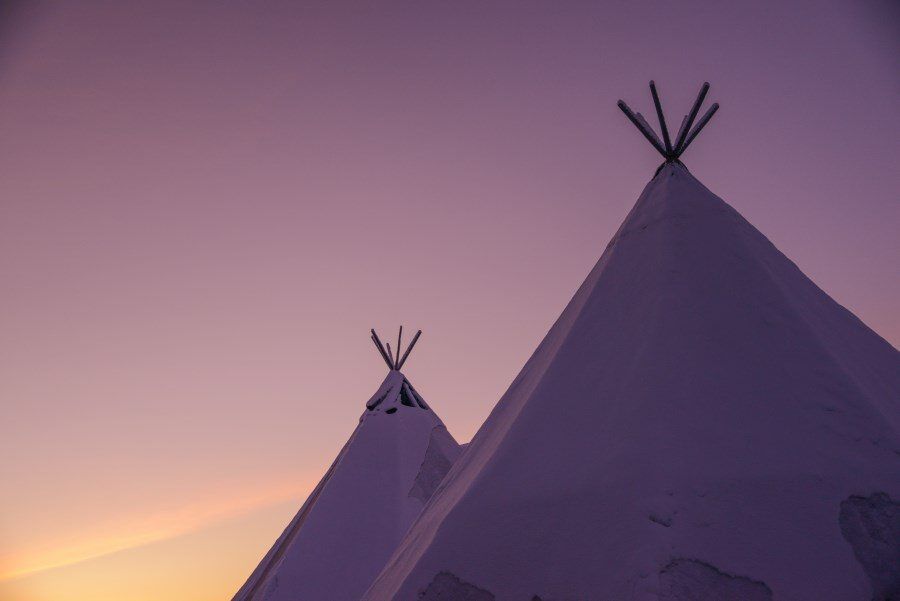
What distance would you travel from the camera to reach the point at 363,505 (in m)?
8.65

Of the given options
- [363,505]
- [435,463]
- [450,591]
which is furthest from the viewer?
[435,463]

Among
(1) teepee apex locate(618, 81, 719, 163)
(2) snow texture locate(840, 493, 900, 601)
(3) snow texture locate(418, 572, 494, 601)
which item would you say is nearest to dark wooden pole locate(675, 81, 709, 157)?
(1) teepee apex locate(618, 81, 719, 163)

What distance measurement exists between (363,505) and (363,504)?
18 mm

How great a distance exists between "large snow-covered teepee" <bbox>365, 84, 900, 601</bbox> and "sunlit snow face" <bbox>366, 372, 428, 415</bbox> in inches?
218

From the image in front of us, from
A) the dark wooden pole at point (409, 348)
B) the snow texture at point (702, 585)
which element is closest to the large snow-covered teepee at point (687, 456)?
the snow texture at point (702, 585)

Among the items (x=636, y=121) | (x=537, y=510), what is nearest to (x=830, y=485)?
(x=537, y=510)

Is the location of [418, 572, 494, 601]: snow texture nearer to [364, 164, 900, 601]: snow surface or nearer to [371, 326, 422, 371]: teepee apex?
[364, 164, 900, 601]: snow surface

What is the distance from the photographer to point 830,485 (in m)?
3.09

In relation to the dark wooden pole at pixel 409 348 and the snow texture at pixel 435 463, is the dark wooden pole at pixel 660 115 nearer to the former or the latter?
the snow texture at pixel 435 463

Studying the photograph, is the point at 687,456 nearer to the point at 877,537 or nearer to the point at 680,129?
the point at 877,537

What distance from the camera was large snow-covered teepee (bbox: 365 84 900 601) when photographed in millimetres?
2949

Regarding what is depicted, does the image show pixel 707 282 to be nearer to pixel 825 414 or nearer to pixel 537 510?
pixel 825 414

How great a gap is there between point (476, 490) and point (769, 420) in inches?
63.6

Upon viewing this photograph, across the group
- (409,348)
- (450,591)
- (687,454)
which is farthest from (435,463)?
(687,454)
